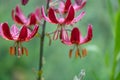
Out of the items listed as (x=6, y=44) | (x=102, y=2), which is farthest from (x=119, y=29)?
(x=102, y=2)

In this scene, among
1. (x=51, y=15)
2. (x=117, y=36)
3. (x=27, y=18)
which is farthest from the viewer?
(x=117, y=36)

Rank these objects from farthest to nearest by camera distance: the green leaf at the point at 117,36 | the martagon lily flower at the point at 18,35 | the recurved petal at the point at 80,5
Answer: the green leaf at the point at 117,36
the recurved petal at the point at 80,5
the martagon lily flower at the point at 18,35

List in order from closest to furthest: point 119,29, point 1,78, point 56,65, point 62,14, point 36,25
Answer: point 36,25 < point 62,14 < point 119,29 < point 1,78 < point 56,65

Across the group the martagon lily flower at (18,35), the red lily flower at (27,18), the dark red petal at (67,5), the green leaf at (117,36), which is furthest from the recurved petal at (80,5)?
the green leaf at (117,36)

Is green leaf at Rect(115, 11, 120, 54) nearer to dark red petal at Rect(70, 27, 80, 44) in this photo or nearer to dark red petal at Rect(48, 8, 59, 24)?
dark red petal at Rect(70, 27, 80, 44)

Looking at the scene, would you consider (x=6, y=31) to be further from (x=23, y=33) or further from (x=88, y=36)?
(x=88, y=36)

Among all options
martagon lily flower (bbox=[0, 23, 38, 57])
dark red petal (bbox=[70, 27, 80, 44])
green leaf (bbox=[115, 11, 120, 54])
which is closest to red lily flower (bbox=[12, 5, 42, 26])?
martagon lily flower (bbox=[0, 23, 38, 57])

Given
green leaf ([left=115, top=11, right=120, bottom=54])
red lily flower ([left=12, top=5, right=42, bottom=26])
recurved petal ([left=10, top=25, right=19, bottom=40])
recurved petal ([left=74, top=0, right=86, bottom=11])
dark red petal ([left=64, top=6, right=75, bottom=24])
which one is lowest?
green leaf ([left=115, top=11, right=120, bottom=54])

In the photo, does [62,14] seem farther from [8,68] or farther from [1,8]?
[1,8]

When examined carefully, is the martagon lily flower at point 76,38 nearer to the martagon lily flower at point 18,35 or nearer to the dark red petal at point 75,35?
the dark red petal at point 75,35

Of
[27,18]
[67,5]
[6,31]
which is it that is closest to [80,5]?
[67,5]

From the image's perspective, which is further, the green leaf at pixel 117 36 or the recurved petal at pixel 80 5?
the green leaf at pixel 117 36
